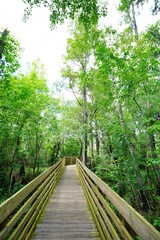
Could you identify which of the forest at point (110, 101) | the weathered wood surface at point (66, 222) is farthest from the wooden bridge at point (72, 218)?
the forest at point (110, 101)

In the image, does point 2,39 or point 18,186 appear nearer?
point 2,39

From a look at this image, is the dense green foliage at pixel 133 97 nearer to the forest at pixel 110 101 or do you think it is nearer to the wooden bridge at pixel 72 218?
the forest at pixel 110 101

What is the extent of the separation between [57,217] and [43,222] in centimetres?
40

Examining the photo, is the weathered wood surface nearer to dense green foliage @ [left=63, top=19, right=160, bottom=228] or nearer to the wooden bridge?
the wooden bridge

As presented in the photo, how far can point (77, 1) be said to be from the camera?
3814mm

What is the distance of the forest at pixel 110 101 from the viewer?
448 centimetres

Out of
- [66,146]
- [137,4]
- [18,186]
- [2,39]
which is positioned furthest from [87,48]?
[66,146]

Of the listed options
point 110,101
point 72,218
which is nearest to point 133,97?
point 110,101

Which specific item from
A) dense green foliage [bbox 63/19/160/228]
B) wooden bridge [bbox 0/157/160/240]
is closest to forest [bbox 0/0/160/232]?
dense green foliage [bbox 63/19/160/228]

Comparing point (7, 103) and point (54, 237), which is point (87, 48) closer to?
point (7, 103)

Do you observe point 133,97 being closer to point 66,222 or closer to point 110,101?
point 110,101

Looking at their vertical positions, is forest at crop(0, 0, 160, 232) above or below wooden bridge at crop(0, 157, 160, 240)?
above

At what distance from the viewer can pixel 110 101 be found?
256 inches

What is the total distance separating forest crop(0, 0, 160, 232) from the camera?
4.48 metres
